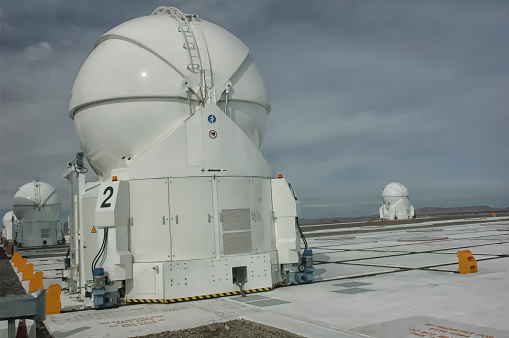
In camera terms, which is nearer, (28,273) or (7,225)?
(28,273)

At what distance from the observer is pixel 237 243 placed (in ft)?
32.3

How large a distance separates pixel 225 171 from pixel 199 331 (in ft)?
13.0

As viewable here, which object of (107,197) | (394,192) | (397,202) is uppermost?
(394,192)

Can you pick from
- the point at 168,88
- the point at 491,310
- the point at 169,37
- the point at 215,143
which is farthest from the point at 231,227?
the point at 491,310

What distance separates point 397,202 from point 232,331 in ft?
177

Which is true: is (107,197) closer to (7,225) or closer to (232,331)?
(232,331)

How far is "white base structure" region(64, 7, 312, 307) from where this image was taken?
936 cm

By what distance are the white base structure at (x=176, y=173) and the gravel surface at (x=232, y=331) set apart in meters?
2.55

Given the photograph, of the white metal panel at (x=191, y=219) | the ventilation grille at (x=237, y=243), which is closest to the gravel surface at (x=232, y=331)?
the white metal panel at (x=191, y=219)

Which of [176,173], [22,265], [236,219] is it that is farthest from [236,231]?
[22,265]

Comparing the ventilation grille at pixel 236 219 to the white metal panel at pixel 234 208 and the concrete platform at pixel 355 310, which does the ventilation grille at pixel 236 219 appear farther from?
the concrete platform at pixel 355 310

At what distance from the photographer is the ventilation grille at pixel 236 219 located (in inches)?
385

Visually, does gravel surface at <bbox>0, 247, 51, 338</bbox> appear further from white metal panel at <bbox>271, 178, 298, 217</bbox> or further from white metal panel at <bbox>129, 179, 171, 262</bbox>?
white metal panel at <bbox>271, 178, 298, 217</bbox>

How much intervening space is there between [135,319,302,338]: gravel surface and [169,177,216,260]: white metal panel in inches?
106
